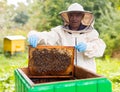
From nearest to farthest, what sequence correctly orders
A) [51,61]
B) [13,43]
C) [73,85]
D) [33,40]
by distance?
[73,85] → [33,40] → [51,61] → [13,43]

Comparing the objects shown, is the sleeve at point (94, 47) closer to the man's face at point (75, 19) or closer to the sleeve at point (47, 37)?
the man's face at point (75, 19)

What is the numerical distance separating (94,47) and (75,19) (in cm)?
40

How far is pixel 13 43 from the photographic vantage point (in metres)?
10.5

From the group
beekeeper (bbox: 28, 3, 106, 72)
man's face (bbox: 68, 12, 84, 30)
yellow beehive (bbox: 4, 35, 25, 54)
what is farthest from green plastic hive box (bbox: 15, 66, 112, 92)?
yellow beehive (bbox: 4, 35, 25, 54)

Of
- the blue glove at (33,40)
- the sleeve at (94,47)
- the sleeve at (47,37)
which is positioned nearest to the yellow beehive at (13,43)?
the sleeve at (47,37)

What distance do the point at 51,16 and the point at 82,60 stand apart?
33.6ft

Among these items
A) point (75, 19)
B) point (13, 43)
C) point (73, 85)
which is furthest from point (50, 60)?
point (13, 43)

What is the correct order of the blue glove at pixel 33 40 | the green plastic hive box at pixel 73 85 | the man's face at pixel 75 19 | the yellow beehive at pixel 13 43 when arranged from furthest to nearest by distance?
the yellow beehive at pixel 13 43 < the man's face at pixel 75 19 < the blue glove at pixel 33 40 < the green plastic hive box at pixel 73 85

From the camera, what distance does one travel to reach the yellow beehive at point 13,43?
1043 cm

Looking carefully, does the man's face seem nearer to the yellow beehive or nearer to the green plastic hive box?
the green plastic hive box

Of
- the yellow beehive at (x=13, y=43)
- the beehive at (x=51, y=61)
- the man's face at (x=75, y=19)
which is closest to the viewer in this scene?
the beehive at (x=51, y=61)

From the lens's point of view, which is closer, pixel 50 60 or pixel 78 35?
pixel 50 60

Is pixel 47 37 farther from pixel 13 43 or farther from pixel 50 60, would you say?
pixel 13 43

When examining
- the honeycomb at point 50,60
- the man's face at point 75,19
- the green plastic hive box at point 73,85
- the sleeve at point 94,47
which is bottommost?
the green plastic hive box at point 73,85
